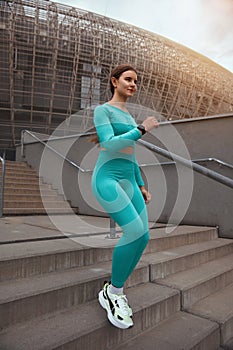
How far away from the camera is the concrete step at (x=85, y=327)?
1526 millimetres

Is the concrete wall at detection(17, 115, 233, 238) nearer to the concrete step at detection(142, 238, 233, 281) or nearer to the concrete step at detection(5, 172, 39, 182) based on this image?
the concrete step at detection(142, 238, 233, 281)

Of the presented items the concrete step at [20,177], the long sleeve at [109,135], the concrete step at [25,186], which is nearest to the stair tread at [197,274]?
the long sleeve at [109,135]

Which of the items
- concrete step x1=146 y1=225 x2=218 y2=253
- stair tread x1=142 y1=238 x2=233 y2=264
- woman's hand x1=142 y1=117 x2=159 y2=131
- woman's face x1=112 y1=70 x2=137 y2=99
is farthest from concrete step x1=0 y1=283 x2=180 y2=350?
woman's face x1=112 y1=70 x2=137 y2=99

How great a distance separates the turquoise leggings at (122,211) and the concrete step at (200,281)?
2.94 feet

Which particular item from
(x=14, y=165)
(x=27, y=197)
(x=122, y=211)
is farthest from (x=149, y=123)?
(x=14, y=165)

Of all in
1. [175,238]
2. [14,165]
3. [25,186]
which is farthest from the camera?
[14,165]

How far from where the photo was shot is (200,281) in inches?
102

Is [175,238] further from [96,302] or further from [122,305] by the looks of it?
[122,305]

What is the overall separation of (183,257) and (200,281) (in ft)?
1.25

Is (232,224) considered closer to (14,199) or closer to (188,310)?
(188,310)

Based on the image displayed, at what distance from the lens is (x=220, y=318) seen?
2.14 m

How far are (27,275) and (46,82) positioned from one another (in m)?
22.2

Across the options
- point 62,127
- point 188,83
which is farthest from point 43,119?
point 188,83

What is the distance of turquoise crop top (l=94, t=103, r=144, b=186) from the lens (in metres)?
1.60
